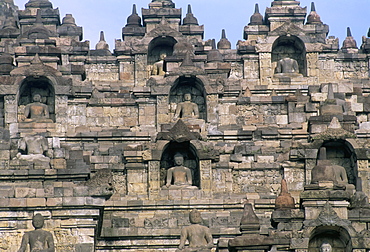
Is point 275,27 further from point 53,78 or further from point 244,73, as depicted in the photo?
point 53,78

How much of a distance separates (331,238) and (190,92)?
1620cm

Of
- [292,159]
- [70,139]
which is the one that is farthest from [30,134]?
[292,159]

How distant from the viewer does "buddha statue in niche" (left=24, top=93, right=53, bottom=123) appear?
68875 mm

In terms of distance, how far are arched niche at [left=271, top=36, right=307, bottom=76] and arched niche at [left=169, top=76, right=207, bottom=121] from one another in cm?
702

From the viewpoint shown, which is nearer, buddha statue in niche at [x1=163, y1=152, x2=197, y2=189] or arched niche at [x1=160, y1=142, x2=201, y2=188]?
buddha statue in niche at [x1=163, y1=152, x2=197, y2=189]

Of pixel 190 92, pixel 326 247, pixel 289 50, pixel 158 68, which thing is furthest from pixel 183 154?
pixel 289 50

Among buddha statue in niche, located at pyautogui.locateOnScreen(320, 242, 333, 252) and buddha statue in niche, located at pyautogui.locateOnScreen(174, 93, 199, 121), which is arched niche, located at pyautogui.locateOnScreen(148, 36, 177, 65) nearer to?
buddha statue in niche, located at pyautogui.locateOnScreen(174, 93, 199, 121)

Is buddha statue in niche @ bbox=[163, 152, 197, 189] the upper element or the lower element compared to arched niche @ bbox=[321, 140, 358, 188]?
lower

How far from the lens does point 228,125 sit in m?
68.3

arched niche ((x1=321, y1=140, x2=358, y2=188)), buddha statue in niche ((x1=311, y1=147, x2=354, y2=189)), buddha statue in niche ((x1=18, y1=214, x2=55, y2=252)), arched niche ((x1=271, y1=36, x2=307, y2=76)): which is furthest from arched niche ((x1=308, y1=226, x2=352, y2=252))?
arched niche ((x1=271, y1=36, x2=307, y2=76))

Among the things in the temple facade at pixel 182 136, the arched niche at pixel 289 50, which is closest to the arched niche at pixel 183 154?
the temple facade at pixel 182 136

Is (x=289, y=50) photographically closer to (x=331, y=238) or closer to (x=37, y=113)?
(x=37, y=113)

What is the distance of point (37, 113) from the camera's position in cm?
6912

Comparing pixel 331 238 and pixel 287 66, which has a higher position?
pixel 287 66
